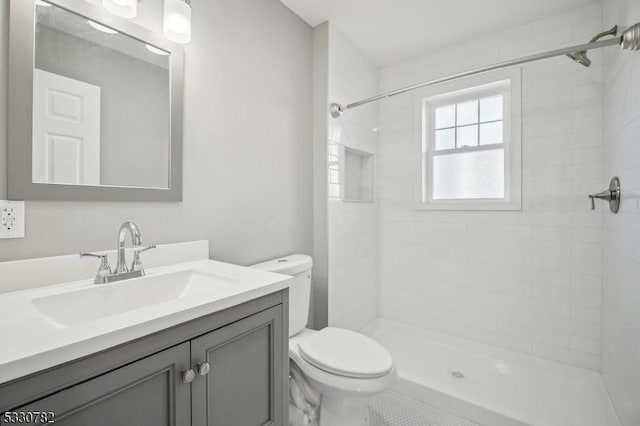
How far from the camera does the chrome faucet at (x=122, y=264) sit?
1.02m

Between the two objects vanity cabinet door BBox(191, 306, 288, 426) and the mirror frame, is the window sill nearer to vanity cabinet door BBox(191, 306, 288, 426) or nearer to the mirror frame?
vanity cabinet door BBox(191, 306, 288, 426)

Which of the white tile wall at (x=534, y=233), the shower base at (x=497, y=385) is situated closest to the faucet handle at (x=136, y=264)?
the shower base at (x=497, y=385)

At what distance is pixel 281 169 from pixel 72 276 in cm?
123

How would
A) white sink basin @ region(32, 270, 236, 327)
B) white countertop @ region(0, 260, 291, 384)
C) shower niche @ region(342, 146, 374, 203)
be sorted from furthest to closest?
1. shower niche @ region(342, 146, 374, 203)
2. white sink basin @ region(32, 270, 236, 327)
3. white countertop @ region(0, 260, 291, 384)

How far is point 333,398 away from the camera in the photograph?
4.63 feet

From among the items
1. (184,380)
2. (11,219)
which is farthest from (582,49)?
(11,219)

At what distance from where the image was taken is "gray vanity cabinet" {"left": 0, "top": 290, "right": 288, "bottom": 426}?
0.59m

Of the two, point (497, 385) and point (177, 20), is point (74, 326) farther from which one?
point (497, 385)

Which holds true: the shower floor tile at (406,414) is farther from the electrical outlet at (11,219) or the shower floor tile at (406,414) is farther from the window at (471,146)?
the electrical outlet at (11,219)

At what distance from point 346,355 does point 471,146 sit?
2.01 meters

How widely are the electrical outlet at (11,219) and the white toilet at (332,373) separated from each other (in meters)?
0.98

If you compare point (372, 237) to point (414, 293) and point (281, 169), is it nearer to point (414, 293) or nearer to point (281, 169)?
point (414, 293)

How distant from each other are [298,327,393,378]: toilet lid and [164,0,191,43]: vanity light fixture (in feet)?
5.13

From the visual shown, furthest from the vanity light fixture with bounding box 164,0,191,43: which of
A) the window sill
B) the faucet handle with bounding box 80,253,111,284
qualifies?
the window sill
